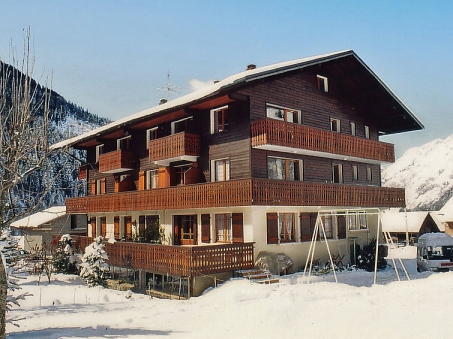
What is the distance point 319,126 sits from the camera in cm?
2595

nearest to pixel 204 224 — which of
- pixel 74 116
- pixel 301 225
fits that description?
pixel 301 225

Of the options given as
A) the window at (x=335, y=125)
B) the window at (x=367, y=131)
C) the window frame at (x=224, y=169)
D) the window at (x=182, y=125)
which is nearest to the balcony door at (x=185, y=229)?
the window frame at (x=224, y=169)

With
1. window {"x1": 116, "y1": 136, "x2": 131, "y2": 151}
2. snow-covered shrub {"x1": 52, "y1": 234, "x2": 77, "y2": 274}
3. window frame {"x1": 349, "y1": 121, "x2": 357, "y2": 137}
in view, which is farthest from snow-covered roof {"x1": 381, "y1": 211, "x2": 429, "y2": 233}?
snow-covered shrub {"x1": 52, "y1": 234, "x2": 77, "y2": 274}

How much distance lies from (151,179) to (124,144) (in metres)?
4.51

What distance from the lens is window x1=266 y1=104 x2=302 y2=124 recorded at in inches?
912

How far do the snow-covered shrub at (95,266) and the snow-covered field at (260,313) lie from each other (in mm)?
2472

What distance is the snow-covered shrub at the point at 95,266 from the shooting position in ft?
72.0

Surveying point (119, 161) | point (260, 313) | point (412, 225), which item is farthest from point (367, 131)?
point (412, 225)

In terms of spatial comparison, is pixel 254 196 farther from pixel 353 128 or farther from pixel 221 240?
pixel 353 128

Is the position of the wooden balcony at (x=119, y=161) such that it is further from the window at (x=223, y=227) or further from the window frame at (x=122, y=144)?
the window at (x=223, y=227)

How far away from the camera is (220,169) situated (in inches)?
915

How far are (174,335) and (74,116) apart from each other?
13255 cm

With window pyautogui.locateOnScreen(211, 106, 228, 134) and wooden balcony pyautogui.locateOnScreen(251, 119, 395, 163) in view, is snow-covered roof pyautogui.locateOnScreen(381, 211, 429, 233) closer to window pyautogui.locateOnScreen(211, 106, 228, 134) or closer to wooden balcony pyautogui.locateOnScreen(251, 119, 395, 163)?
wooden balcony pyautogui.locateOnScreen(251, 119, 395, 163)

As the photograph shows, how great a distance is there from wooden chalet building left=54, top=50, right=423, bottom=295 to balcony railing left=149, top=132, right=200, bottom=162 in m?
0.06
